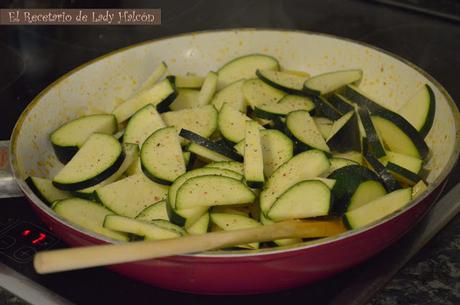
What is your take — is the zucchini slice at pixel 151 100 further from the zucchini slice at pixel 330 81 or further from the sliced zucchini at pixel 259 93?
the zucchini slice at pixel 330 81

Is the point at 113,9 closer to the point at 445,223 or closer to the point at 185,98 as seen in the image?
the point at 185,98

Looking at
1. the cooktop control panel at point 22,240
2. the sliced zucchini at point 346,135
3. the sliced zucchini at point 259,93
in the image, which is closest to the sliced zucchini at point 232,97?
the sliced zucchini at point 259,93

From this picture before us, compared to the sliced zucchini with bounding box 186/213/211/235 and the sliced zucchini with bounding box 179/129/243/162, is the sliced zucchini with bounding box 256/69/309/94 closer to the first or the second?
the sliced zucchini with bounding box 179/129/243/162

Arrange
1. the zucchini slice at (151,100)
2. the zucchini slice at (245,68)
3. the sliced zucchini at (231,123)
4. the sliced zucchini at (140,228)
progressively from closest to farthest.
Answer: the sliced zucchini at (140,228) < the sliced zucchini at (231,123) < the zucchini slice at (151,100) < the zucchini slice at (245,68)

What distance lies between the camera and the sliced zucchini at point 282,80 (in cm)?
138

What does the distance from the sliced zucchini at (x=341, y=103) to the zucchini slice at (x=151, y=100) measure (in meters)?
0.37

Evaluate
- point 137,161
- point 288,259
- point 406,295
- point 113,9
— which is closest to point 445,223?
point 406,295

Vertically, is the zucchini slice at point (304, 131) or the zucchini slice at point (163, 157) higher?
the zucchini slice at point (304, 131)

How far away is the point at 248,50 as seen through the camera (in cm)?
155

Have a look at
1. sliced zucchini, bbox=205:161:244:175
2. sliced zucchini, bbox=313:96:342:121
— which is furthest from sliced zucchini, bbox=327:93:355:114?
sliced zucchini, bbox=205:161:244:175

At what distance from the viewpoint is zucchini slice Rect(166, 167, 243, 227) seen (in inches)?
39.0

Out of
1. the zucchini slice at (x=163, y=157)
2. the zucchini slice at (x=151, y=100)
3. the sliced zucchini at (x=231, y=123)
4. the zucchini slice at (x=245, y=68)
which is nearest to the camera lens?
the zucchini slice at (x=163, y=157)

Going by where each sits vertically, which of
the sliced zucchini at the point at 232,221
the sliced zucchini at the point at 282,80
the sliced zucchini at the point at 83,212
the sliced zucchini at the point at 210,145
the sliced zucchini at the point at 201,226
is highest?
the sliced zucchini at the point at 282,80

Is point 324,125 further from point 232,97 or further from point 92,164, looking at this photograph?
point 92,164
